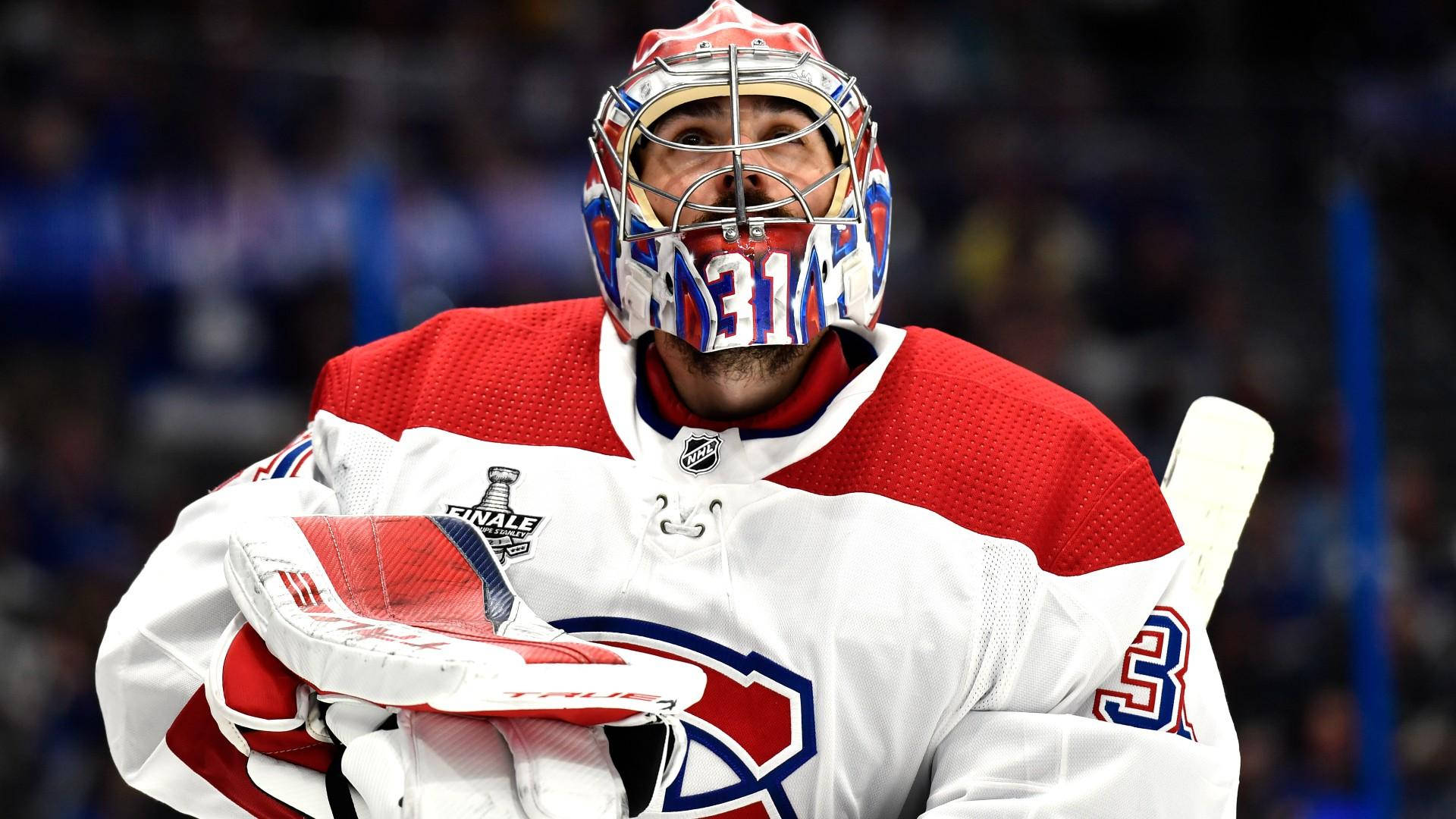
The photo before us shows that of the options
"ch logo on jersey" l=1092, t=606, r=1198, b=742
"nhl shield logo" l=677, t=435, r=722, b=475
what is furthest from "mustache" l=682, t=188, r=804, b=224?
"ch logo on jersey" l=1092, t=606, r=1198, b=742

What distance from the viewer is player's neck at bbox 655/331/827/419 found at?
6.17 feet

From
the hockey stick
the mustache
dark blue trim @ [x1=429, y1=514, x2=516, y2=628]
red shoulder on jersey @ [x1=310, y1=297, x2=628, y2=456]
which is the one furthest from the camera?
the hockey stick

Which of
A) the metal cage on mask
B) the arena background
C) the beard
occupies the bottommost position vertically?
the arena background

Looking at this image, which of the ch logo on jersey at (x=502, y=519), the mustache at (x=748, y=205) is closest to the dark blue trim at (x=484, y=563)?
the ch logo on jersey at (x=502, y=519)

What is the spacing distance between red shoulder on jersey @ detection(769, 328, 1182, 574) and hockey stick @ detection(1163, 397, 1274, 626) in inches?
8.6

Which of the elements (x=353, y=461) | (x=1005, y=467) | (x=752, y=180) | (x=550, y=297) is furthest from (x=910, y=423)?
(x=550, y=297)

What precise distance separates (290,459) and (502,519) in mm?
311

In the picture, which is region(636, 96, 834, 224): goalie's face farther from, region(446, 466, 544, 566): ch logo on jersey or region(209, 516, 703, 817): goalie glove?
region(209, 516, 703, 817): goalie glove

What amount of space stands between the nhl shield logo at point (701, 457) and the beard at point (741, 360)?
8 cm

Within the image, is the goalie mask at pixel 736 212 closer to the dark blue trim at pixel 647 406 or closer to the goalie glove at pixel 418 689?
the dark blue trim at pixel 647 406

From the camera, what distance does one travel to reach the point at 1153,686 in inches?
69.2

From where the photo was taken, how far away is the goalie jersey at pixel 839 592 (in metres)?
1.75

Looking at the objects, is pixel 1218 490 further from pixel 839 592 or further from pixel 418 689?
pixel 418 689

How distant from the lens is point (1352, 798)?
393 centimetres
